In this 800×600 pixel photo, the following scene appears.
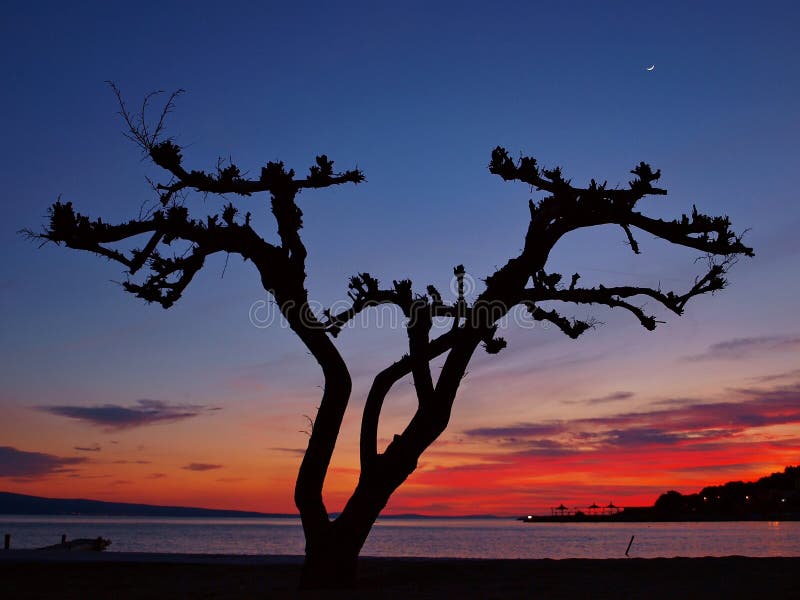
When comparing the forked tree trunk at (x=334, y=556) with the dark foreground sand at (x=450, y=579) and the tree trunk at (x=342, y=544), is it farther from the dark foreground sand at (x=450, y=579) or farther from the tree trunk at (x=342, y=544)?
the dark foreground sand at (x=450, y=579)

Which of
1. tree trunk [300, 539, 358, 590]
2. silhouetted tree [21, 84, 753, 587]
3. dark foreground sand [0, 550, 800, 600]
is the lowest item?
dark foreground sand [0, 550, 800, 600]

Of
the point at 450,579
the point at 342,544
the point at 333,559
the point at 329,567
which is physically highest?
the point at 342,544

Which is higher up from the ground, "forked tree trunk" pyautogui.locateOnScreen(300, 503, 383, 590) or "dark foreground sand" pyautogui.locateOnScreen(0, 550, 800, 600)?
"forked tree trunk" pyautogui.locateOnScreen(300, 503, 383, 590)

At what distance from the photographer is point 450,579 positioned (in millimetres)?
12227

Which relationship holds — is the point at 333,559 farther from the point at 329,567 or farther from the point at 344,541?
the point at 344,541

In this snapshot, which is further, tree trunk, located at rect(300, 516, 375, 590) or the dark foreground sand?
tree trunk, located at rect(300, 516, 375, 590)

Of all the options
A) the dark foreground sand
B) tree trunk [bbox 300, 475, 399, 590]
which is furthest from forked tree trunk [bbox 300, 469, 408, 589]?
the dark foreground sand

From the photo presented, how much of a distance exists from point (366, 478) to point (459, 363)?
2.19 metres

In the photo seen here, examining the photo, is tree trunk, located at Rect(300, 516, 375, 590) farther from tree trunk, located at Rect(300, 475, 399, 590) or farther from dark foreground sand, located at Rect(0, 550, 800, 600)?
dark foreground sand, located at Rect(0, 550, 800, 600)

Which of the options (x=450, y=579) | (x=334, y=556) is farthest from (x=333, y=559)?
(x=450, y=579)

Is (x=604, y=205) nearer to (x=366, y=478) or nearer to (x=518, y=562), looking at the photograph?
(x=366, y=478)

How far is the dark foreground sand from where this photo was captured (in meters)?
10.4

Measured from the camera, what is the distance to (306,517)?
11164 mm

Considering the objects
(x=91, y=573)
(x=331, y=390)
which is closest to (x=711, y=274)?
(x=331, y=390)
